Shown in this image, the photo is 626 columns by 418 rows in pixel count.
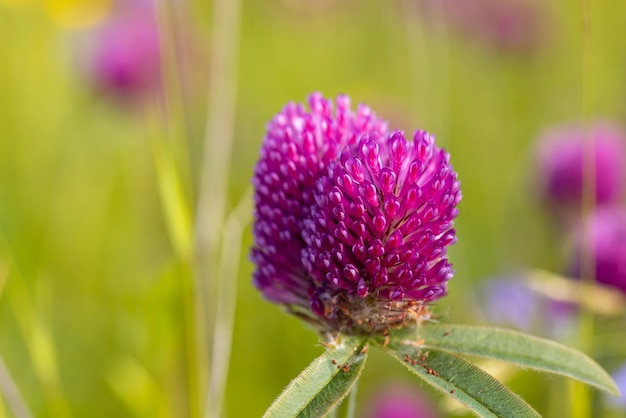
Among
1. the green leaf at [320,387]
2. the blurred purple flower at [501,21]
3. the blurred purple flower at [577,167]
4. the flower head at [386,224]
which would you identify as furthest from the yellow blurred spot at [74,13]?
the green leaf at [320,387]

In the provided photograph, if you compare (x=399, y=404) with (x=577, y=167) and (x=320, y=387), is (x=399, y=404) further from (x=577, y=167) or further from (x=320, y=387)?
(x=577, y=167)

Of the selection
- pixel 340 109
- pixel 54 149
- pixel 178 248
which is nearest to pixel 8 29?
pixel 54 149

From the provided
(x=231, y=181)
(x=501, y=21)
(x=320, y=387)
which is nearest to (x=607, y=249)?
(x=320, y=387)

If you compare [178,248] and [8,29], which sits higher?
[8,29]

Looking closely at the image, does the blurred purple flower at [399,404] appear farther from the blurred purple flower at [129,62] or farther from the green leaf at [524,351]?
the blurred purple flower at [129,62]

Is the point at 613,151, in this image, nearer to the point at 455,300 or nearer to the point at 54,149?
the point at 455,300
